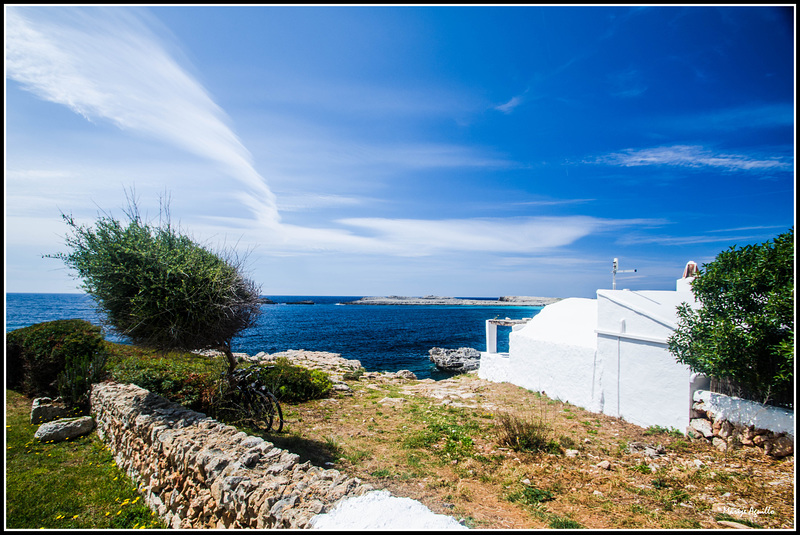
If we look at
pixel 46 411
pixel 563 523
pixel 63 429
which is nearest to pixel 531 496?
pixel 563 523

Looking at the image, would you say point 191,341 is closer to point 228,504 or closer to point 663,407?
point 228,504

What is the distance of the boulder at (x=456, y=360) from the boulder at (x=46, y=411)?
2388 centimetres

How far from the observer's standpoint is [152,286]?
6.35 m

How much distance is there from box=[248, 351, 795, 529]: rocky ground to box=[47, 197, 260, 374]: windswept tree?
9.67 feet

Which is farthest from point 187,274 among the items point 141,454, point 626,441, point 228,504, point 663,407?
point 663,407

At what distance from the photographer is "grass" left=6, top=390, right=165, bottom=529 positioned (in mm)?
5051

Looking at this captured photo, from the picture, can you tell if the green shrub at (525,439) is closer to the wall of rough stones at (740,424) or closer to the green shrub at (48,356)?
the wall of rough stones at (740,424)

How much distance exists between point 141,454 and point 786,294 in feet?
36.4

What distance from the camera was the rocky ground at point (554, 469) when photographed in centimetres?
458

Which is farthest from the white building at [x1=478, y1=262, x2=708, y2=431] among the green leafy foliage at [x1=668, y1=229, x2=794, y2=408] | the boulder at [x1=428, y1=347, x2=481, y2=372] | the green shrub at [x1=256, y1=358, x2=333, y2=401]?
the boulder at [x1=428, y1=347, x2=481, y2=372]

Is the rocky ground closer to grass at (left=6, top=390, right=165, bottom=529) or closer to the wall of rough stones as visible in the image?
the wall of rough stones

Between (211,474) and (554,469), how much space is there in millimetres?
5431

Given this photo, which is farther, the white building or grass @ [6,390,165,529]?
the white building

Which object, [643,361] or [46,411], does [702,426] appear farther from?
[46,411]
